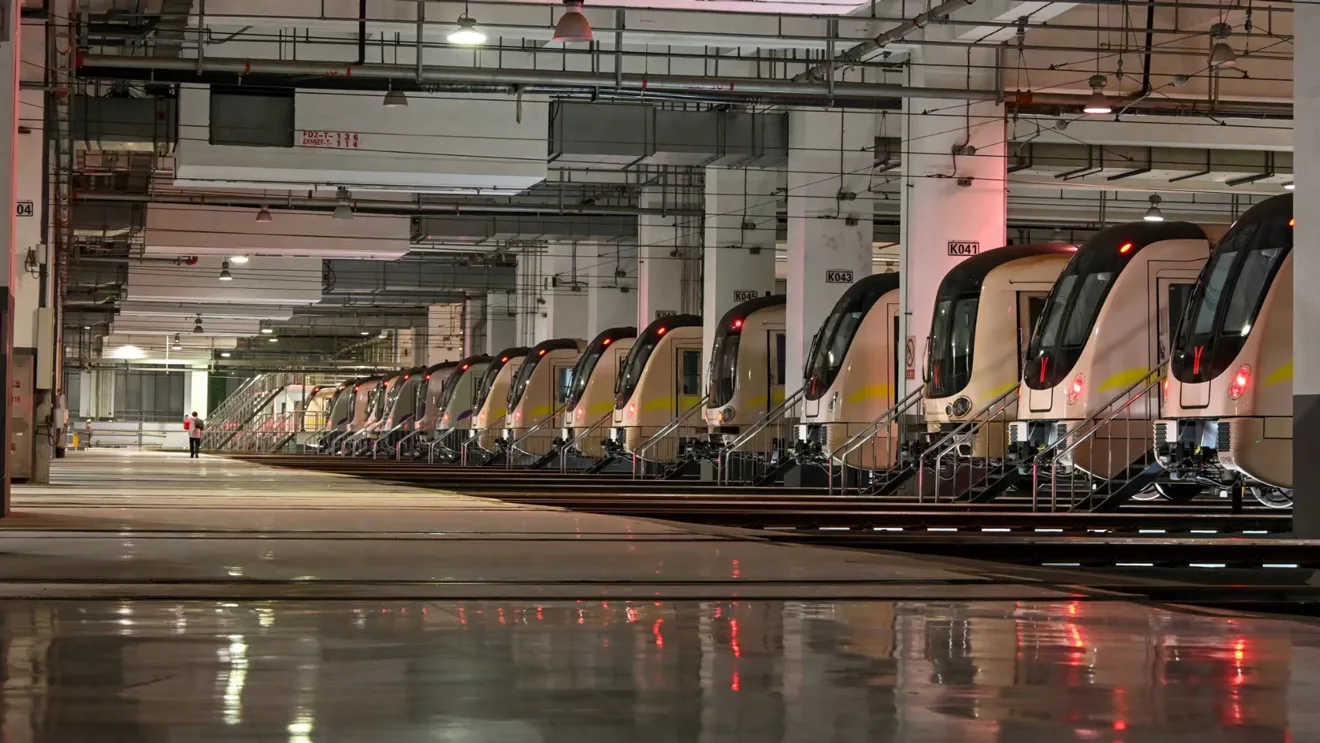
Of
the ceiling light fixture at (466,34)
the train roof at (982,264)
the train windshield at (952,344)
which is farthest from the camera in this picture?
the train windshield at (952,344)

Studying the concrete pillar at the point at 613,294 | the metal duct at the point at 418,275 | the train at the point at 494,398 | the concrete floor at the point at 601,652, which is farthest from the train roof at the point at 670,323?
the concrete floor at the point at 601,652

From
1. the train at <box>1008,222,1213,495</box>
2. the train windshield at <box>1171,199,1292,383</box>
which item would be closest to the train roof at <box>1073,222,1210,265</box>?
the train at <box>1008,222,1213,495</box>

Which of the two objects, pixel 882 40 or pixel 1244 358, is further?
pixel 882 40

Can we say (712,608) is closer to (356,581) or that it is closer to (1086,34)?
(356,581)

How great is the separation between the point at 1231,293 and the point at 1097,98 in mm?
7710

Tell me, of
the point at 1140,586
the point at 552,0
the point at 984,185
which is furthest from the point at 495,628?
the point at 984,185

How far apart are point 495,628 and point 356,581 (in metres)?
1.86

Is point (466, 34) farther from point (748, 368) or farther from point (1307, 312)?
point (1307, 312)

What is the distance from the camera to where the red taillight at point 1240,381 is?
15.1 m

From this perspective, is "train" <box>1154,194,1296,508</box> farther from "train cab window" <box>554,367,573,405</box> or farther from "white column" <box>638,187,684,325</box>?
"train cab window" <box>554,367,573,405</box>

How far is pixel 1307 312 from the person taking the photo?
13.5 metres

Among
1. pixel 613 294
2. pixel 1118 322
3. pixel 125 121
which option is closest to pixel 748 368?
pixel 125 121

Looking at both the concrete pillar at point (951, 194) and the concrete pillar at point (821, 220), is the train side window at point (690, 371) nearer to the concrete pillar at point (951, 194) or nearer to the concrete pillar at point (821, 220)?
the concrete pillar at point (821, 220)

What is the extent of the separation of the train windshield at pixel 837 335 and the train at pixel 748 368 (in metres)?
2.97
